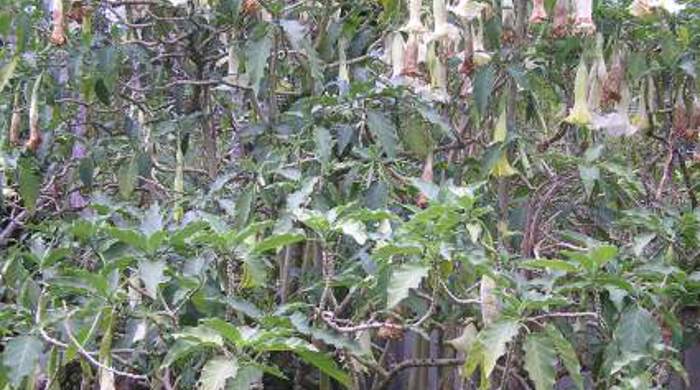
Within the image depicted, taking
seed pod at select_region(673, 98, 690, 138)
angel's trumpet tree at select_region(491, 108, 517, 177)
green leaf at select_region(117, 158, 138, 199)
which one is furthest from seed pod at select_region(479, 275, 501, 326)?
green leaf at select_region(117, 158, 138, 199)

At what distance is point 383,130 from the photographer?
86.6 inches

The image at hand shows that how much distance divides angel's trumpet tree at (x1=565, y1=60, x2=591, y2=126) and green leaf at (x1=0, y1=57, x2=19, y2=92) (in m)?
1.43

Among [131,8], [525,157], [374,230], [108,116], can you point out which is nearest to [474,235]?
[374,230]

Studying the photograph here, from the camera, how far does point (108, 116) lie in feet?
11.2

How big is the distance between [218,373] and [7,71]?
132 cm

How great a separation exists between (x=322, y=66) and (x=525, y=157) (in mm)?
677

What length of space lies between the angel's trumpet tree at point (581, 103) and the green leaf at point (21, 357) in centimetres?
131

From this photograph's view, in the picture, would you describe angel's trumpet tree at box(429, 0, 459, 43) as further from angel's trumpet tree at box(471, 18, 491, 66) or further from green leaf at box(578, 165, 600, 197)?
green leaf at box(578, 165, 600, 197)

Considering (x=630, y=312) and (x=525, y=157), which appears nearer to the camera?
(x=630, y=312)

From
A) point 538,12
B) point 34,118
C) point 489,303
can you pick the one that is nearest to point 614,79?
point 538,12

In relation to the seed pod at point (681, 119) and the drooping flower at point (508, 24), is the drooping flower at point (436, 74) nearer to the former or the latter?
the drooping flower at point (508, 24)

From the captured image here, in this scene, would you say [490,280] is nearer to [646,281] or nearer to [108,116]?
[646,281]

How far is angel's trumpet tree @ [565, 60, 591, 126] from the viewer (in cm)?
230

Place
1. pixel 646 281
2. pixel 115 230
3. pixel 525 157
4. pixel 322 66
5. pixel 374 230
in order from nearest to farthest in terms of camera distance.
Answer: pixel 115 230, pixel 646 281, pixel 374 230, pixel 525 157, pixel 322 66
